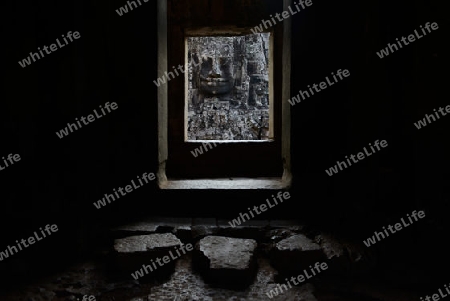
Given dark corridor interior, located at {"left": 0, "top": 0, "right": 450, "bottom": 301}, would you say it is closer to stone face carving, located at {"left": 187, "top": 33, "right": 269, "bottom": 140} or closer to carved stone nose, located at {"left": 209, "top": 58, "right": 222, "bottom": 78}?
stone face carving, located at {"left": 187, "top": 33, "right": 269, "bottom": 140}

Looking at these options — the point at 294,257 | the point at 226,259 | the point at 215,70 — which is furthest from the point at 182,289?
the point at 215,70

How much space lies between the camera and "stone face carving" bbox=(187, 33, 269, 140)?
23.2 metres

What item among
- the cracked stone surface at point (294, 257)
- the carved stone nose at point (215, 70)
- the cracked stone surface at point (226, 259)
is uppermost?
the carved stone nose at point (215, 70)

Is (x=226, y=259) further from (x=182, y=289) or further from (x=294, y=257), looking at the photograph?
(x=294, y=257)

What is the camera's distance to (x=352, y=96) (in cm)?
261

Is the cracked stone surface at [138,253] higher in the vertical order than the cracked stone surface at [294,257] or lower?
higher

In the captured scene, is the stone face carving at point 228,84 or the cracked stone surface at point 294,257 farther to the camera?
the stone face carving at point 228,84

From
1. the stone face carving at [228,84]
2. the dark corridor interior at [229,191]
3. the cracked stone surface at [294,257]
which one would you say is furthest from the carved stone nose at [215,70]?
the cracked stone surface at [294,257]

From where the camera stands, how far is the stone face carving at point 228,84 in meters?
23.2

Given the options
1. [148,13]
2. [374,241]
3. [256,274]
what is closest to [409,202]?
[374,241]

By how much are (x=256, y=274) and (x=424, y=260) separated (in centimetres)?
107

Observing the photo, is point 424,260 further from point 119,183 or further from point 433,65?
point 119,183

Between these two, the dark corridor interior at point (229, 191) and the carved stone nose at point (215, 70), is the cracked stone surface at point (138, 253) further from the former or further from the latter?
the carved stone nose at point (215, 70)

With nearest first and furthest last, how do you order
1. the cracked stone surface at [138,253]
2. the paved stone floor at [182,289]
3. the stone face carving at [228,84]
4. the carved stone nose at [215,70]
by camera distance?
the paved stone floor at [182,289]
the cracked stone surface at [138,253]
the stone face carving at [228,84]
the carved stone nose at [215,70]
